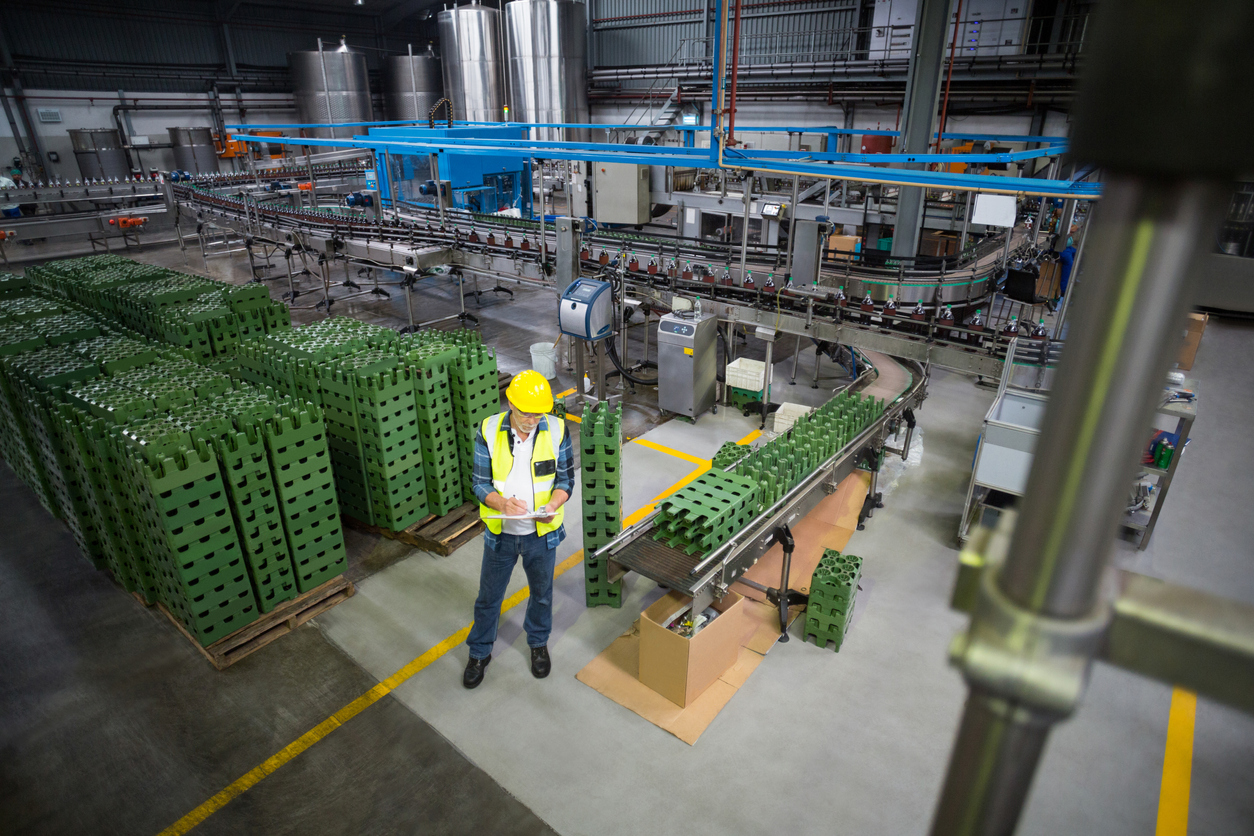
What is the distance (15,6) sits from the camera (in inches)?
701

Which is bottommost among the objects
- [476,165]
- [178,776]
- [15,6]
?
[178,776]

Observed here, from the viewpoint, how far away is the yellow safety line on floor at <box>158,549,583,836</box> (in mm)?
3525

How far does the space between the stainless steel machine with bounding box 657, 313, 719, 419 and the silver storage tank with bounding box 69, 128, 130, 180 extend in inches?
780

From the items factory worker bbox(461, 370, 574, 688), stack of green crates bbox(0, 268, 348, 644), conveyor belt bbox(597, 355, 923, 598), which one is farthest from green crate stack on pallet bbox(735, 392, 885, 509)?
stack of green crates bbox(0, 268, 348, 644)

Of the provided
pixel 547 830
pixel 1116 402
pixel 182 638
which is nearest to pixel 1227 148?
pixel 1116 402

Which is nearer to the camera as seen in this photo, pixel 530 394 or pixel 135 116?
pixel 530 394

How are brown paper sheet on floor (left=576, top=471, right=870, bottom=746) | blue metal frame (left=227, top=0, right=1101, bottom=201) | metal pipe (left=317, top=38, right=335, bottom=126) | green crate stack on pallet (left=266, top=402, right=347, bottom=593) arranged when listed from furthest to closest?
metal pipe (left=317, top=38, right=335, bottom=126)
blue metal frame (left=227, top=0, right=1101, bottom=201)
green crate stack on pallet (left=266, top=402, right=347, bottom=593)
brown paper sheet on floor (left=576, top=471, right=870, bottom=746)

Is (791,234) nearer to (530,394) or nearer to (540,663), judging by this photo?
(530,394)

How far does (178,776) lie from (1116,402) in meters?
4.73

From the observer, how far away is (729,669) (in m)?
4.35

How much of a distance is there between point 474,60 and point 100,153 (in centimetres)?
1081

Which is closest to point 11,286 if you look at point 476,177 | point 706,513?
point 476,177

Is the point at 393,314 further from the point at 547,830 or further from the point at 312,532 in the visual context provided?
the point at 547,830

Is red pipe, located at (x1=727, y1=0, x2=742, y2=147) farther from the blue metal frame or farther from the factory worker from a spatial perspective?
the factory worker
